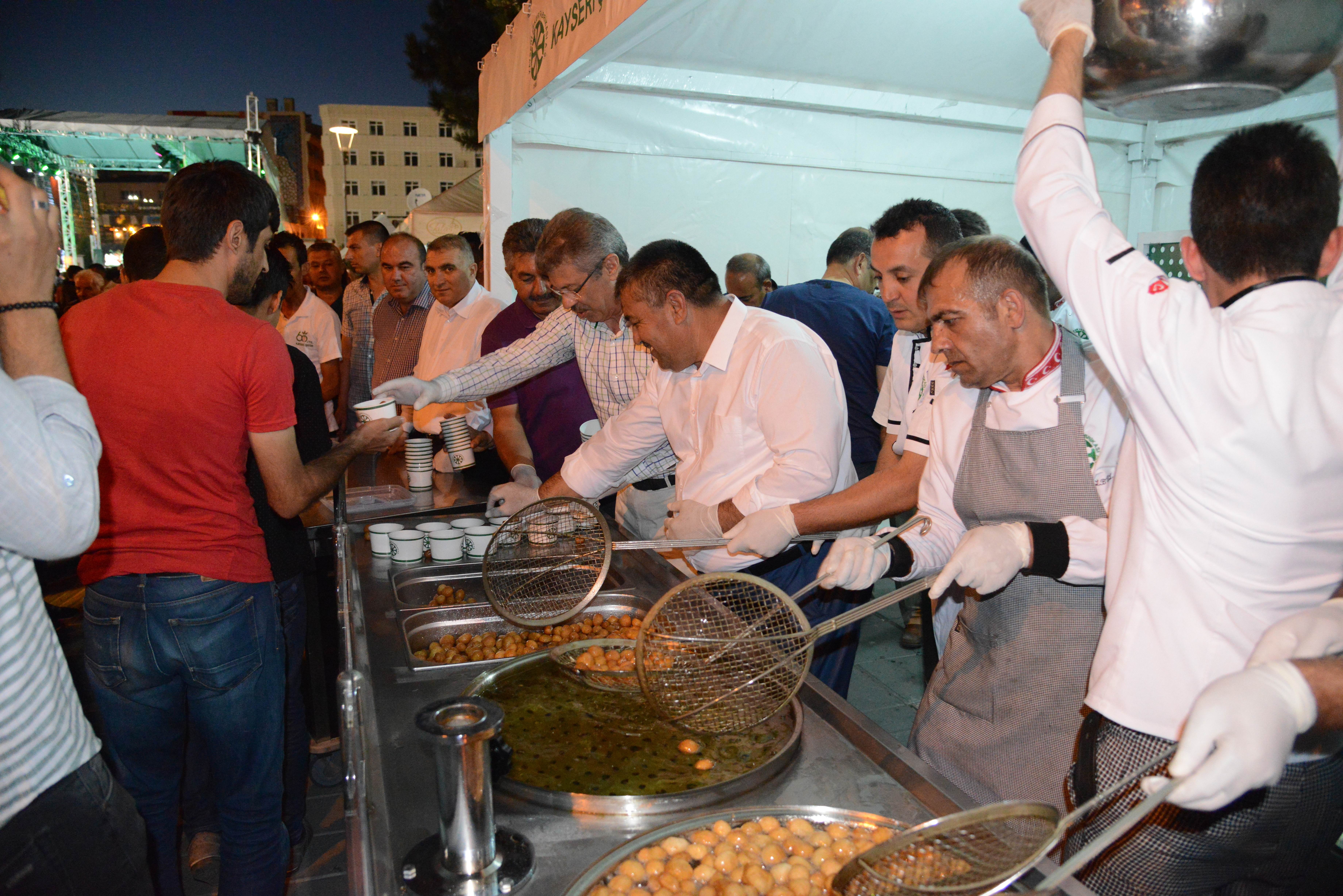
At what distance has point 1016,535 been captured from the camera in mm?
1447

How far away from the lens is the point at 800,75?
517 cm

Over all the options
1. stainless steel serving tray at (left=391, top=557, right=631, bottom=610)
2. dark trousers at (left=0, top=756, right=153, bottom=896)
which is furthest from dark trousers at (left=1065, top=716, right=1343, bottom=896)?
dark trousers at (left=0, top=756, right=153, bottom=896)

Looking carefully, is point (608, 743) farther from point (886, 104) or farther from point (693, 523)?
point (886, 104)

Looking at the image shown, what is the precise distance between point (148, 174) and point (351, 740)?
971 inches

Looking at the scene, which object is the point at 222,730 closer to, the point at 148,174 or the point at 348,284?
the point at 348,284

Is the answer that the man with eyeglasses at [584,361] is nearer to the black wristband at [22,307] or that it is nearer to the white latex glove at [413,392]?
the white latex glove at [413,392]

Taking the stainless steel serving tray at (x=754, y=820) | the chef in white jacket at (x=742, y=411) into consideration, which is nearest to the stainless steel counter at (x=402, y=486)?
the chef in white jacket at (x=742, y=411)

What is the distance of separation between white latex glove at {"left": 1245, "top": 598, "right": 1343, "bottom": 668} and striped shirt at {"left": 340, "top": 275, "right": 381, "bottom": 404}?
4.52m

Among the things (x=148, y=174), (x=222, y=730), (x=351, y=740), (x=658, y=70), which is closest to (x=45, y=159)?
(x=148, y=174)

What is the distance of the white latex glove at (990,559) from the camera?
1.43 metres

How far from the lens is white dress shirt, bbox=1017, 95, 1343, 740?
3.34 feet

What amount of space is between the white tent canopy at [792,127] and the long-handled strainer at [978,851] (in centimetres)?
354

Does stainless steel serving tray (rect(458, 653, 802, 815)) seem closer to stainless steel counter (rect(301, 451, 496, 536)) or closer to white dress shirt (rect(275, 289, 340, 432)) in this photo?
stainless steel counter (rect(301, 451, 496, 536))

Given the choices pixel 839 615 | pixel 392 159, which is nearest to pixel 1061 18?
pixel 839 615
